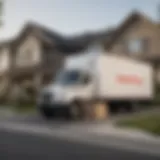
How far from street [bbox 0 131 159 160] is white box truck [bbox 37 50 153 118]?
7.34 meters

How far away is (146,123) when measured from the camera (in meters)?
18.9

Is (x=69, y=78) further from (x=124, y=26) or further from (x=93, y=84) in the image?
(x=124, y=26)

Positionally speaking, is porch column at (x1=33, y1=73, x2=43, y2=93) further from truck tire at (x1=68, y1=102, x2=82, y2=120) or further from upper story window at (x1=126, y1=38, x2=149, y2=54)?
truck tire at (x1=68, y1=102, x2=82, y2=120)

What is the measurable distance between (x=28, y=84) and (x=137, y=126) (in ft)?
59.6

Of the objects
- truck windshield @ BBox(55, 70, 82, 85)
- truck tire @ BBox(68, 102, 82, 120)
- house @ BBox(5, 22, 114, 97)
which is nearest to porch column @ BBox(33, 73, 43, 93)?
house @ BBox(5, 22, 114, 97)

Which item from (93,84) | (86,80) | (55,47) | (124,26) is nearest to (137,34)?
(124,26)

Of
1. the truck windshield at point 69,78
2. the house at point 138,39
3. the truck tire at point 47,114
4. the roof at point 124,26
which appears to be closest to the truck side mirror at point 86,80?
the truck windshield at point 69,78

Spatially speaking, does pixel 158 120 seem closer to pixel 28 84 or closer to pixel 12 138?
pixel 12 138

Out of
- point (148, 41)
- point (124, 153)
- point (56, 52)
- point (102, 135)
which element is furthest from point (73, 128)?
point (56, 52)

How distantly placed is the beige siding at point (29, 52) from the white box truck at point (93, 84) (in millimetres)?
13829

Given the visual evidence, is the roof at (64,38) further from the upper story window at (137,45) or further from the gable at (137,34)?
the upper story window at (137,45)

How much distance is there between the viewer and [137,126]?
18172 millimetres

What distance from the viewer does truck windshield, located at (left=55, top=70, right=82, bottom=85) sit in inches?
857

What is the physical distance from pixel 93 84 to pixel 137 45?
588 inches
